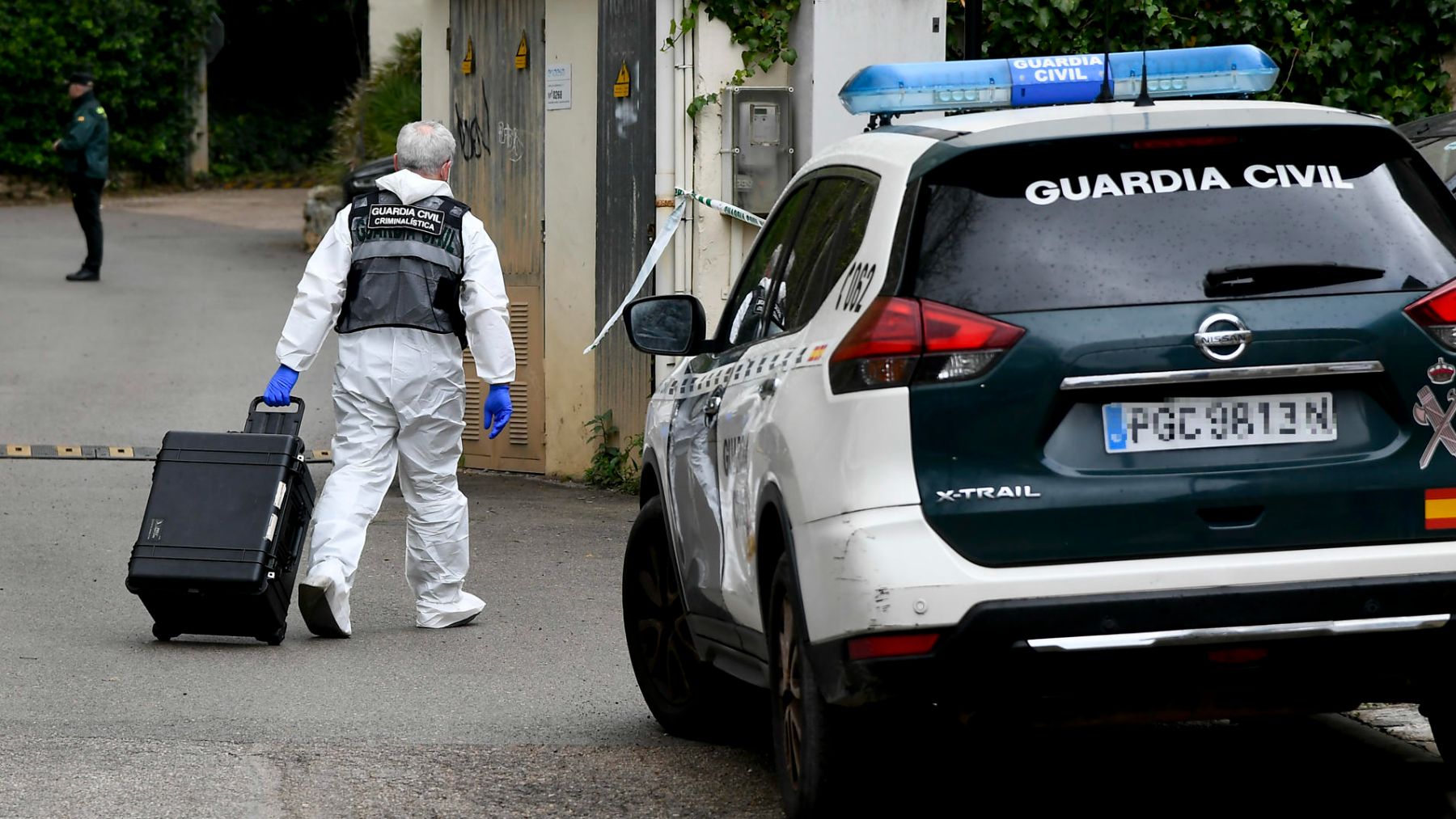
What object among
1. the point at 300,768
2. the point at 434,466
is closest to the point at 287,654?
the point at 434,466

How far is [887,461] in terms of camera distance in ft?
13.9

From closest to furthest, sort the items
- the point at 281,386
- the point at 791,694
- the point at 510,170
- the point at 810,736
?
the point at 810,736 → the point at 791,694 → the point at 281,386 → the point at 510,170

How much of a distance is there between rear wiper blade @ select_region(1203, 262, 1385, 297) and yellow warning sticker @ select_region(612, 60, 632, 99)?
26.3 ft

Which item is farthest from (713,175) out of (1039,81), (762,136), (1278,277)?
(1278,277)

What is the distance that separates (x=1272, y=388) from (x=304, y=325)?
4700 mm

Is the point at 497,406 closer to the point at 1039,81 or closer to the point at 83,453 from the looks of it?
the point at 1039,81

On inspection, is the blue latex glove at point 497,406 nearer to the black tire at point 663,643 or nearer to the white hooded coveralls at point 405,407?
the white hooded coveralls at point 405,407

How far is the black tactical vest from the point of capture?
26.8 feet

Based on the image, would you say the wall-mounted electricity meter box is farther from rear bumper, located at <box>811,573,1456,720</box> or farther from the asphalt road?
rear bumper, located at <box>811,573,1456,720</box>

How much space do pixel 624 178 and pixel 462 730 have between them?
6.22 metres

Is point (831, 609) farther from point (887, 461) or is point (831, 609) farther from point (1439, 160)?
point (1439, 160)

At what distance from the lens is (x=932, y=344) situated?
426 centimetres

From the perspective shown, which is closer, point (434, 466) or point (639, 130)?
point (434, 466)

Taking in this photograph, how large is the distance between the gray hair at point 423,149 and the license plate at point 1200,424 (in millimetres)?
4601
